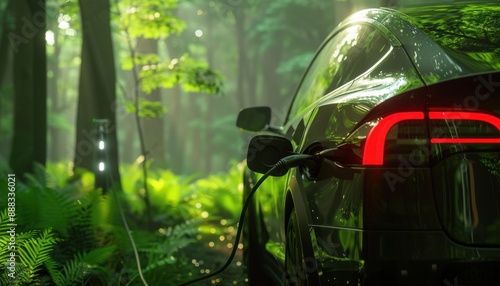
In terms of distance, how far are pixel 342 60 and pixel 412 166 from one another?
150 cm

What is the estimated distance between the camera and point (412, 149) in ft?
8.65

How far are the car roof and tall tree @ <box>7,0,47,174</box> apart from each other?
8.07 metres

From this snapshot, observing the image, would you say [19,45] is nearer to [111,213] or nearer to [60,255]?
[111,213]

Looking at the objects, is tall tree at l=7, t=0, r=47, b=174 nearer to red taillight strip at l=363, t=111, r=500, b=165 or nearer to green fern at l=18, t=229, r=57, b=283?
green fern at l=18, t=229, r=57, b=283

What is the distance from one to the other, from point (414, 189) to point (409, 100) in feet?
1.14

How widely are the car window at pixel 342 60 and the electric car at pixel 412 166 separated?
149 mm

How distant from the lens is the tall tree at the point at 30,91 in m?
10.6

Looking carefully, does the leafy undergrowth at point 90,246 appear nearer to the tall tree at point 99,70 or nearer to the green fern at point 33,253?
the green fern at point 33,253

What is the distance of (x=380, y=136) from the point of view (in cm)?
269

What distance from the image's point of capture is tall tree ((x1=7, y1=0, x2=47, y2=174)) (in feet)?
34.7

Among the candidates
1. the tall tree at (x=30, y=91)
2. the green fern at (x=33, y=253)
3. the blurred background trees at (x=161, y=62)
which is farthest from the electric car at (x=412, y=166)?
the tall tree at (x=30, y=91)

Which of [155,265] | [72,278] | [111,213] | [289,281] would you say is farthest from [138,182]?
[289,281]

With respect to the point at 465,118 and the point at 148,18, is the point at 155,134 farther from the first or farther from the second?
the point at 465,118

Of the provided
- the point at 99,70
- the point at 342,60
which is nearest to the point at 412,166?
the point at 342,60
